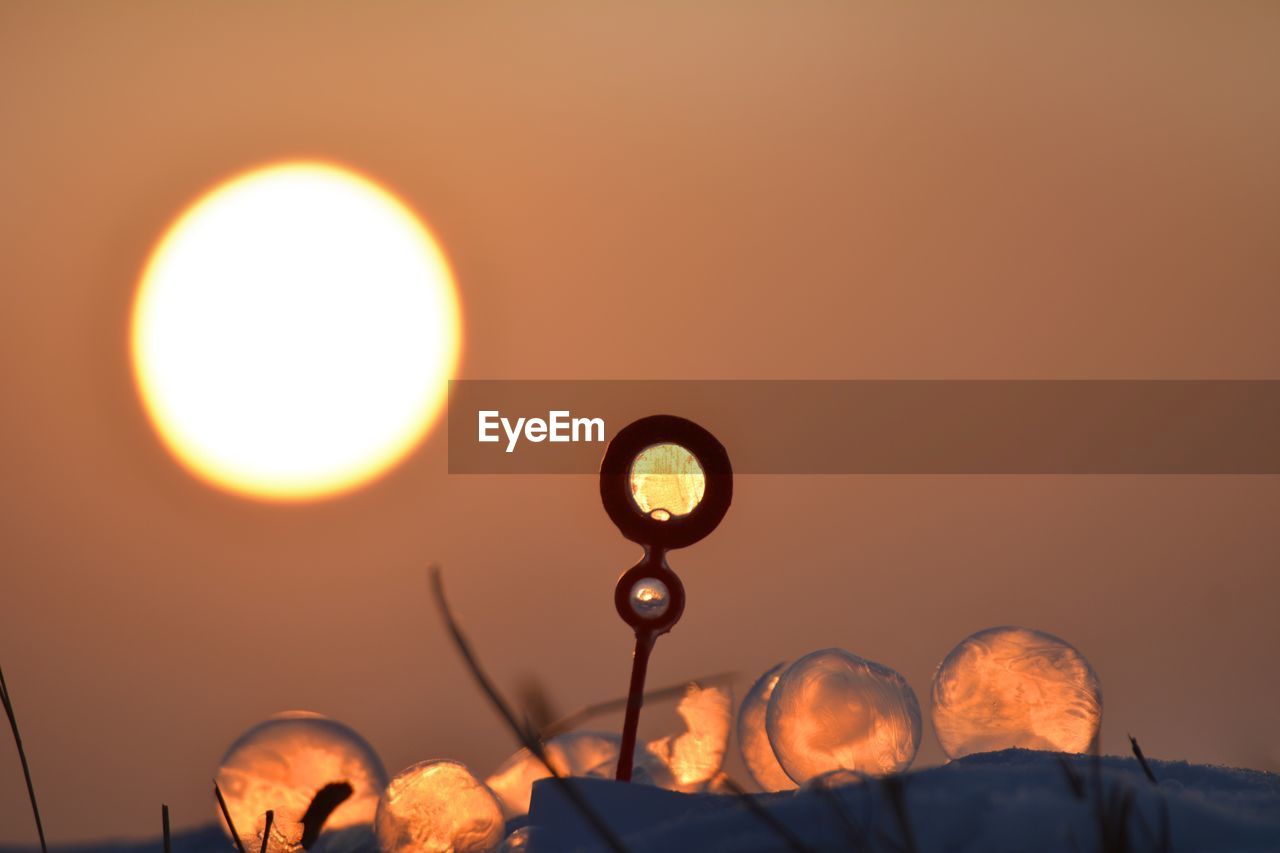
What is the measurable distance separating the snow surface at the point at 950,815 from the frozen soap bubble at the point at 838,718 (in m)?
0.43

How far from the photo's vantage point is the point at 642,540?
72.4 inches

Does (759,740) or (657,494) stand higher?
(657,494)

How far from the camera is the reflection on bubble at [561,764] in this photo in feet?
7.10

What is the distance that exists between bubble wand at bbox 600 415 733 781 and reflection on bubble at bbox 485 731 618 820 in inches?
16.4

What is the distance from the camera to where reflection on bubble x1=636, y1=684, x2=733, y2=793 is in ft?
7.08

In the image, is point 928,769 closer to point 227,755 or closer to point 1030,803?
point 1030,803

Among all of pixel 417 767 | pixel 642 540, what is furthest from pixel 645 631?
pixel 417 767

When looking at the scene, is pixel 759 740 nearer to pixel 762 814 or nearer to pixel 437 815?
pixel 437 815

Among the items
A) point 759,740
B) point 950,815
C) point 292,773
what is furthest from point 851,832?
point 292,773

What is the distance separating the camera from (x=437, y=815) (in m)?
1.69

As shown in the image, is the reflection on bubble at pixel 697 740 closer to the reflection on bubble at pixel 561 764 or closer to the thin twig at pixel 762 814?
the reflection on bubble at pixel 561 764

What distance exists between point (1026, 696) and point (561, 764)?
0.86 m

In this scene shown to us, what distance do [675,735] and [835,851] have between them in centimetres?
115

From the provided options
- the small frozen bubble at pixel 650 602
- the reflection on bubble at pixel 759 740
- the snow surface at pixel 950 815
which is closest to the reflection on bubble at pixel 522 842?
the snow surface at pixel 950 815
